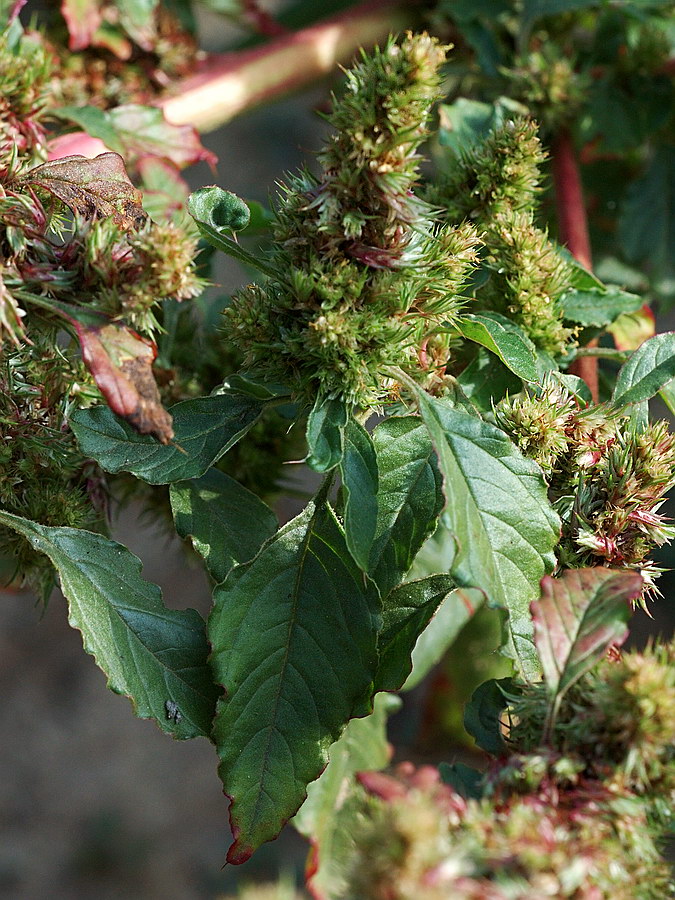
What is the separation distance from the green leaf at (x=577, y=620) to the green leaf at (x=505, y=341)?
0.78 ft

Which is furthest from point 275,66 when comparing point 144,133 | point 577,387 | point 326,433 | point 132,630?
point 132,630

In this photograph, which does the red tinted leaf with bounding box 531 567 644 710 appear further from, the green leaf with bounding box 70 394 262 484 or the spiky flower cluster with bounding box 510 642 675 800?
the green leaf with bounding box 70 394 262 484

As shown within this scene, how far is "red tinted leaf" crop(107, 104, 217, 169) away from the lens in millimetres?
1413

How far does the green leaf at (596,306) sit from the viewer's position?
1180 mm

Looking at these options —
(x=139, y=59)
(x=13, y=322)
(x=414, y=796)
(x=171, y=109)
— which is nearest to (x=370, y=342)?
(x=13, y=322)

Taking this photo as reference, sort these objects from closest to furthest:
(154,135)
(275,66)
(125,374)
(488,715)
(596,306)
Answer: (125,374)
(488,715)
(596,306)
(154,135)
(275,66)

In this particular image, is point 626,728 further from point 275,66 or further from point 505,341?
point 275,66

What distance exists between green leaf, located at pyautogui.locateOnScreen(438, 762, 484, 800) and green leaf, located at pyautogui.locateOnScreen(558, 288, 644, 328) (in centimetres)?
61

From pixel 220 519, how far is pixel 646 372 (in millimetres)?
556

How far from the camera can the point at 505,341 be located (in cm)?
98

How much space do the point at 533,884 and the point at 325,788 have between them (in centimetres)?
72

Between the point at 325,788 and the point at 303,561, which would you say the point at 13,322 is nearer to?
the point at 303,561

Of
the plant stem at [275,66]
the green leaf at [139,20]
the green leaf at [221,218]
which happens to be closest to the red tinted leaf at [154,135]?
the plant stem at [275,66]

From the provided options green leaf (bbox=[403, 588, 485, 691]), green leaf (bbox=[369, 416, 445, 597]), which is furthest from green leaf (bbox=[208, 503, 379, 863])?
green leaf (bbox=[403, 588, 485, 691])
